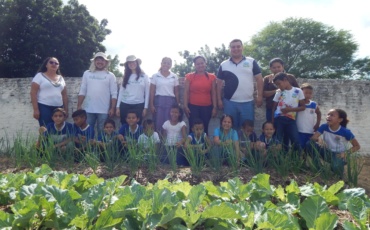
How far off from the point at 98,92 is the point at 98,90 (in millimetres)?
28

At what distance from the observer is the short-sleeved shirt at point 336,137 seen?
4.29m

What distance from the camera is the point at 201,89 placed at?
16.7 feet

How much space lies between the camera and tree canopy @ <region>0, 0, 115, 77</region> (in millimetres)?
15531

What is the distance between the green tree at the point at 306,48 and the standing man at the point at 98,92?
17583mm

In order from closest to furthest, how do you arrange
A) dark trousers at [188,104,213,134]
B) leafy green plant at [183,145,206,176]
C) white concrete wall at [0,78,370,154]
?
1. leafy green plant at [183,145,206,176]
2. dark trousers at [188,104,213,134]
3. white concrete wall at [0,78,370,154]

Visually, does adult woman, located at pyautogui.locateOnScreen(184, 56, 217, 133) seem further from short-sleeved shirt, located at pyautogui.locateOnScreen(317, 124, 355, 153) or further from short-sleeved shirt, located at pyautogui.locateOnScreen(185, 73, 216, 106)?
short-sleeved shirt, located at pyautogui.locateOnScreen(317, 124, 355, 153)

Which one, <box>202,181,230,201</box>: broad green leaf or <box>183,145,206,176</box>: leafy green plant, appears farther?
<box>183,145,206,176</box>: leafy green plant

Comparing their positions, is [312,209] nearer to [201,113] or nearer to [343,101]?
[201,113]

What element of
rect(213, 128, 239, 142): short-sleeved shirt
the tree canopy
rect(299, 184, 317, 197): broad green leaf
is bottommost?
rect(299, 184, 317, 197): broad green leaf

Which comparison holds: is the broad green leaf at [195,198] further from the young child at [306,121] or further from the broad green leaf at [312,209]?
the young child at [306,121]

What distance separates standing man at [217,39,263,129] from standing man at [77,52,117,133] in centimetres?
165

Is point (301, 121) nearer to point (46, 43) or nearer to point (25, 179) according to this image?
point (25, 179)

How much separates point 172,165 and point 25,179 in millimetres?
1412

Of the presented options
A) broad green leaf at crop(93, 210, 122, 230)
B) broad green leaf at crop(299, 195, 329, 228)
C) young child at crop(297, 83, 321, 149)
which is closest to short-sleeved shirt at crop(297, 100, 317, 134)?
young child at crop(297, 83, 321, 149)
